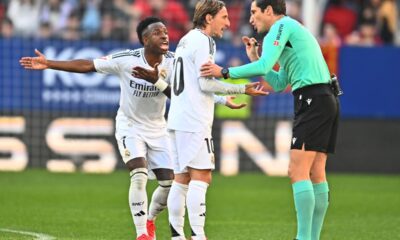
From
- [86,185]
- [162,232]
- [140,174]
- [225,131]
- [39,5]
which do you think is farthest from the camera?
[39,5]

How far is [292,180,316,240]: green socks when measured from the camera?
9.72 meters

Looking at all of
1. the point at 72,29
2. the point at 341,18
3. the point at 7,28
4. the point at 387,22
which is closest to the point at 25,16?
the point at 7,28

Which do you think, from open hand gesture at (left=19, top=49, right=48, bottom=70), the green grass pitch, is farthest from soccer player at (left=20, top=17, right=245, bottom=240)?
the green grass pitch

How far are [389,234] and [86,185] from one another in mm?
6795

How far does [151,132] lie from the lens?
441 inches

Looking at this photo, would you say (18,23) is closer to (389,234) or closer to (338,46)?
(338,46)

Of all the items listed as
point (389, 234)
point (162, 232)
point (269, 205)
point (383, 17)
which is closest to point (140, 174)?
point (162, 232)

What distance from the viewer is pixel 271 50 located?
32.0 ft

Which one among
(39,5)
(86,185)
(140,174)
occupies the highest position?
(39,5)

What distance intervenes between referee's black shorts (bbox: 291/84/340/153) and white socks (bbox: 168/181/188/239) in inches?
47.1

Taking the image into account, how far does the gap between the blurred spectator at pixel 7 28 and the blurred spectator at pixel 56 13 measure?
1.99ft

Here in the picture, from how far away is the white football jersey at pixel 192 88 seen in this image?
10180 millimetres

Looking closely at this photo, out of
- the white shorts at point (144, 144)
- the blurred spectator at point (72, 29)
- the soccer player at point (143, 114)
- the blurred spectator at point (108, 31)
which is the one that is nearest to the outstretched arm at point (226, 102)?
the soccer player at point (143, 114)

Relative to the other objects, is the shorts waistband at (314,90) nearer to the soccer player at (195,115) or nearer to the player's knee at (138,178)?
the soccer player at (195,115)
